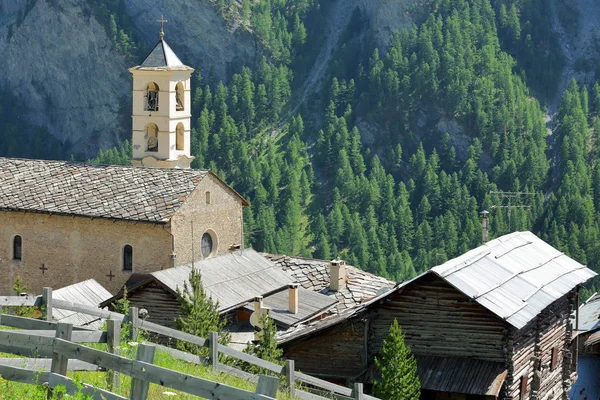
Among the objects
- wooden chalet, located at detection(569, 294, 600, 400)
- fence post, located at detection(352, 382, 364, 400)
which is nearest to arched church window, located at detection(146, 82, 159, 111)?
wooden chalet, located at detection(569, 294, 600, 400)

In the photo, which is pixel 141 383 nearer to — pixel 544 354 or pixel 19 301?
pixel 19 301

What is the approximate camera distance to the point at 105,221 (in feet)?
142

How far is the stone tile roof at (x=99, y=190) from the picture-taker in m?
42.9

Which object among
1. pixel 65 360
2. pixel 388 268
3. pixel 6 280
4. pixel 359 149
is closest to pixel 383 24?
pixel 359 149

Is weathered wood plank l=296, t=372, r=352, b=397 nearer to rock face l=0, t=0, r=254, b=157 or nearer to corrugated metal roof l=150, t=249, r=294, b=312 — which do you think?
corrugated metal roof l=150, t=249, r=294, b=312

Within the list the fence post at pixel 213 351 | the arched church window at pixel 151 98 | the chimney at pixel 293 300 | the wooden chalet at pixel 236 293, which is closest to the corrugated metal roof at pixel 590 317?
the wooden chalet at pixel 236 293

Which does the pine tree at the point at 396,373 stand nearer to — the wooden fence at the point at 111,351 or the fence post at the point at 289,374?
the wooden fence at the point at 111,351

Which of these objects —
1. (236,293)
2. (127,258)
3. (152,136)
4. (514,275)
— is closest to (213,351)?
(514,275)

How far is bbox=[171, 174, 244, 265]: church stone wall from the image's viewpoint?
42.9 m

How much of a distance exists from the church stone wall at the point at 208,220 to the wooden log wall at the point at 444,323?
542 inches

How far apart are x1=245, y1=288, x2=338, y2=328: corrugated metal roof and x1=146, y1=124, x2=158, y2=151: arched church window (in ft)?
45.2

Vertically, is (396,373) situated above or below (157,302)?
below

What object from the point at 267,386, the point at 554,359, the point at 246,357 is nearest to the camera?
the point at 267,386

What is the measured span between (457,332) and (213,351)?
451 inches
